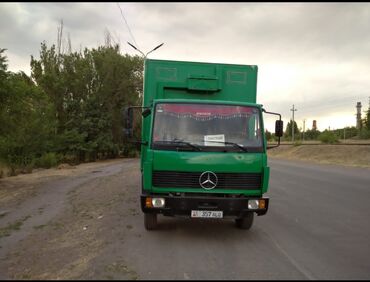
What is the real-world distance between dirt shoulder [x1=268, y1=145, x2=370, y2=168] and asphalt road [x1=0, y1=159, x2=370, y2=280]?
23175 mm

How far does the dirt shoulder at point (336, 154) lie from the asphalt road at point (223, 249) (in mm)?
23175

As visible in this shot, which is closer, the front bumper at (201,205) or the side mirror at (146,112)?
the front bumper at (201,205)

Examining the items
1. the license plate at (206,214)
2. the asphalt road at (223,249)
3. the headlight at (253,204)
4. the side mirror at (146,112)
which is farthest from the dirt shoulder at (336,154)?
the license plate at (206,214)

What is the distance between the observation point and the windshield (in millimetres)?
7867

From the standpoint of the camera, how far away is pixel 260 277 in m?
5.70

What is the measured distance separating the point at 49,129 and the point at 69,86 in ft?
37.0

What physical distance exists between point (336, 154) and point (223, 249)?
35.3 m

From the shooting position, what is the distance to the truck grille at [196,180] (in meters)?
7.73

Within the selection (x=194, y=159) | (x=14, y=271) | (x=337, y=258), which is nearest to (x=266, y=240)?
(x=337, y=258)

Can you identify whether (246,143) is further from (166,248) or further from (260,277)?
(260,277)

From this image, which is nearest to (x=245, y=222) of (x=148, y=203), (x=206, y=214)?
(x=206, y=214)

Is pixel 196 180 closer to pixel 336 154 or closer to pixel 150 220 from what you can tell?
pixel 150 220

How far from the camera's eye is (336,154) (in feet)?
131

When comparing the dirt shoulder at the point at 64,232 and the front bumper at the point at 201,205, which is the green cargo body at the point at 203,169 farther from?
the dirt shoulder at the point at 64,232
